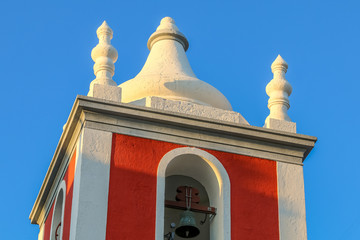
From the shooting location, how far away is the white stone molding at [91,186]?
18.2 meters

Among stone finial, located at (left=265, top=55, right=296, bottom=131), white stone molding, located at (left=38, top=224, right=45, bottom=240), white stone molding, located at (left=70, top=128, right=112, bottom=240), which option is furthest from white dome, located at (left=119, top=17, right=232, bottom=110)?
white stone molding, located at (left=38, top=224, right=45, bottom=240)

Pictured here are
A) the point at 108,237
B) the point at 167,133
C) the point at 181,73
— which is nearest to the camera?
the point at 108,237

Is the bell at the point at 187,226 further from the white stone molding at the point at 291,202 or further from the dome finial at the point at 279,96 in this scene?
the dome finial at the point at 279,96

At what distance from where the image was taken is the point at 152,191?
18891mm

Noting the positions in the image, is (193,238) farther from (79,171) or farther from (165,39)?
(165,39)

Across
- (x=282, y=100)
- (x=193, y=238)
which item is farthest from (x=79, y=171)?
(x=282, y=100)

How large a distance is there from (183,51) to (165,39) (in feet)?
1.26

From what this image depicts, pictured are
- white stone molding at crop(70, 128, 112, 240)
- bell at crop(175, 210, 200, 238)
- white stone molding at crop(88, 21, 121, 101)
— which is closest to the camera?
white stone molding at crop(70, 128, 112, 240)

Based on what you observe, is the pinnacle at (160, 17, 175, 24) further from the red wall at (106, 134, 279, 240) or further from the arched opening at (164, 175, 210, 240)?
the red wall at (106, 134, 279, 240)

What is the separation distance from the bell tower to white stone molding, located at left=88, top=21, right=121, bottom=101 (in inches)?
0.6

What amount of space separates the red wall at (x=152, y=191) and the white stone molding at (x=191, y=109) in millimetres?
683

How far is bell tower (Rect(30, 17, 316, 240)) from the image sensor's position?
18641mm

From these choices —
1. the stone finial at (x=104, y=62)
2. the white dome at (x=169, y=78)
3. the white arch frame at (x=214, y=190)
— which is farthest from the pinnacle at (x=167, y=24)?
the white arch frame at (x=214, y=190)

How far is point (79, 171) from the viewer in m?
18.7
